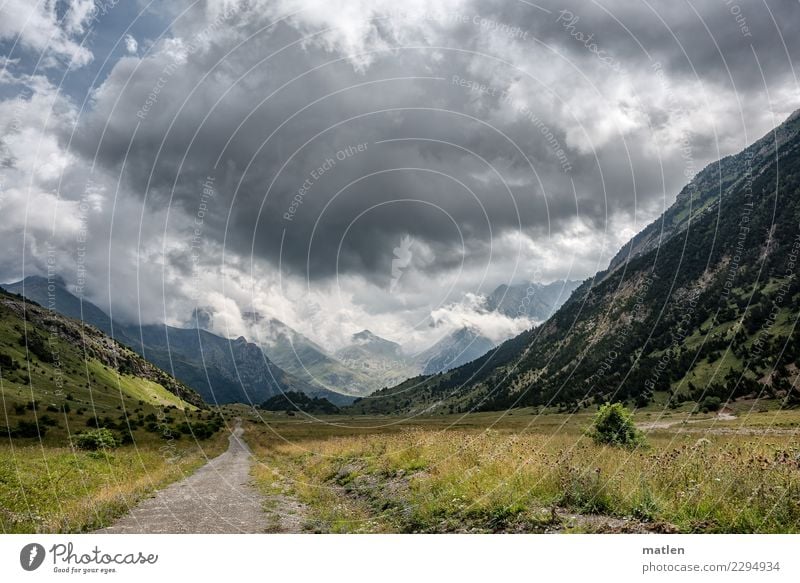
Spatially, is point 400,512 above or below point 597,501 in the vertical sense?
below

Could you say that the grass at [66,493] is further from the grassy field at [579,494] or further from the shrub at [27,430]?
the shrub at [27,430]

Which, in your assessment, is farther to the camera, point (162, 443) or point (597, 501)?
point (162, 443)

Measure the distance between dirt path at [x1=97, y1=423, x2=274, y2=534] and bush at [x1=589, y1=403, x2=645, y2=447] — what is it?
16.1m

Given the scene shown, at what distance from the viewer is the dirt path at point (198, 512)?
1155 centimetres

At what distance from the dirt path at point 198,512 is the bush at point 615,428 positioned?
16.1 m

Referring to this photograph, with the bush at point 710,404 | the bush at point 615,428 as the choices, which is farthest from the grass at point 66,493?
the bush at point 710,404

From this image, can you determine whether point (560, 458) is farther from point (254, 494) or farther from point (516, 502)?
point (254, 494)

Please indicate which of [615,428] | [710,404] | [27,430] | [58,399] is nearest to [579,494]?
[615,428]

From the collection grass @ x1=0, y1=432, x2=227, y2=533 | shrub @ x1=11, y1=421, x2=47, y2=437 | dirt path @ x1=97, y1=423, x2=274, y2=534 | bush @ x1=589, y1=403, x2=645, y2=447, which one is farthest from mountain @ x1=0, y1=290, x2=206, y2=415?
bush @ x1=589, y1=403, x2=645, y2=447

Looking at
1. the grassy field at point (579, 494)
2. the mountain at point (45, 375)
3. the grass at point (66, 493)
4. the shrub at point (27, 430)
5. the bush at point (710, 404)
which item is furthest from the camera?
the bush at point (710, 404)
